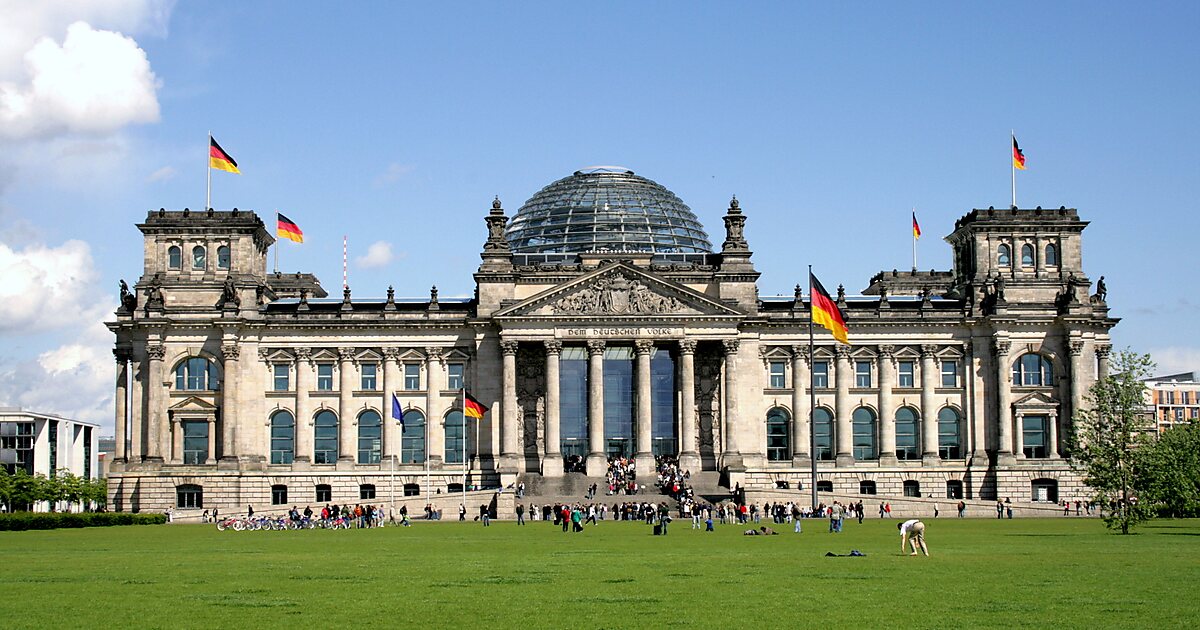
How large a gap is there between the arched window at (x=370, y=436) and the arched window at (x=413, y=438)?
194 cm

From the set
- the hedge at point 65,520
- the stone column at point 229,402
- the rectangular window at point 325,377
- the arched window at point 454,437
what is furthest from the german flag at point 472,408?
the hedge at point 65,520

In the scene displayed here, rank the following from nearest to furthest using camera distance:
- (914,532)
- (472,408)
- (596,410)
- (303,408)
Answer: (914,532) → (472,408) → (596,410) → (303,408)

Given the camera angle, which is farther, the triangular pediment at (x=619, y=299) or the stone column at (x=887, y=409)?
the stone column at (x=887, y=409)

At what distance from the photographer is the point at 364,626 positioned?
108 ft

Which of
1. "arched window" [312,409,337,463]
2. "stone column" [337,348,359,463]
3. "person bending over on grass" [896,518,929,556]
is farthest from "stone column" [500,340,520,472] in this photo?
"person bending over on grass" [896,518,929,556]

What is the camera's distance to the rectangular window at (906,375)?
415 feet

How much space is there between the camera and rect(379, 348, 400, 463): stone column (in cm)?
12394

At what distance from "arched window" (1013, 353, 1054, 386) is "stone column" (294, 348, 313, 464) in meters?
55.3

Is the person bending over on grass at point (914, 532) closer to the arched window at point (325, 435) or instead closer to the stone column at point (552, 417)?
the stone column at point (552, 417)

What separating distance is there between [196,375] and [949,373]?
59.0 meters

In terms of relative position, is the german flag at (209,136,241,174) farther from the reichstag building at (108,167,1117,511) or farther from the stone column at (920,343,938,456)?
the stone column at (920,343,938,456)

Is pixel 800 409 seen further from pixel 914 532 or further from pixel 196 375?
pixel 914 532

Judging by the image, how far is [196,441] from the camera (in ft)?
404

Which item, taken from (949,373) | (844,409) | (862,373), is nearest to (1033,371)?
(949,373)
